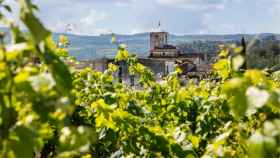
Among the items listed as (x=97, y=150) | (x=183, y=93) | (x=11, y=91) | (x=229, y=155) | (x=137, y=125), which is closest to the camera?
(x=11, y=91)

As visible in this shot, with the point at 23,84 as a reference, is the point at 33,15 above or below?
above

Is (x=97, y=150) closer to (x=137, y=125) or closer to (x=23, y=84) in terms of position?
(x=137, y=125)


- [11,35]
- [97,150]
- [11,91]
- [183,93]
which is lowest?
[97,150]

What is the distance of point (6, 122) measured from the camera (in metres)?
1.79

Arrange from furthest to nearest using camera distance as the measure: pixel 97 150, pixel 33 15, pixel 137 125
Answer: pixel 97 150 < pixel 137 125 < pixel 33 15

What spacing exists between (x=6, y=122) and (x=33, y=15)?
316 mm

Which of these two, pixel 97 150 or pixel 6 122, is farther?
pixel 97 150

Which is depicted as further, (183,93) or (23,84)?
(183,93)

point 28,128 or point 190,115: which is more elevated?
point 28,128

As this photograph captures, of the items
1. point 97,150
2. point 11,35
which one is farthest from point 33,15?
point 97,150

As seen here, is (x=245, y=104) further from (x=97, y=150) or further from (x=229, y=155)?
(x=97, y=150)

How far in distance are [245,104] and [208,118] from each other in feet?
10.5

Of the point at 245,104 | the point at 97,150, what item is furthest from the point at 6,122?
the point at 97,150

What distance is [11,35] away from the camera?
5.82 feet
